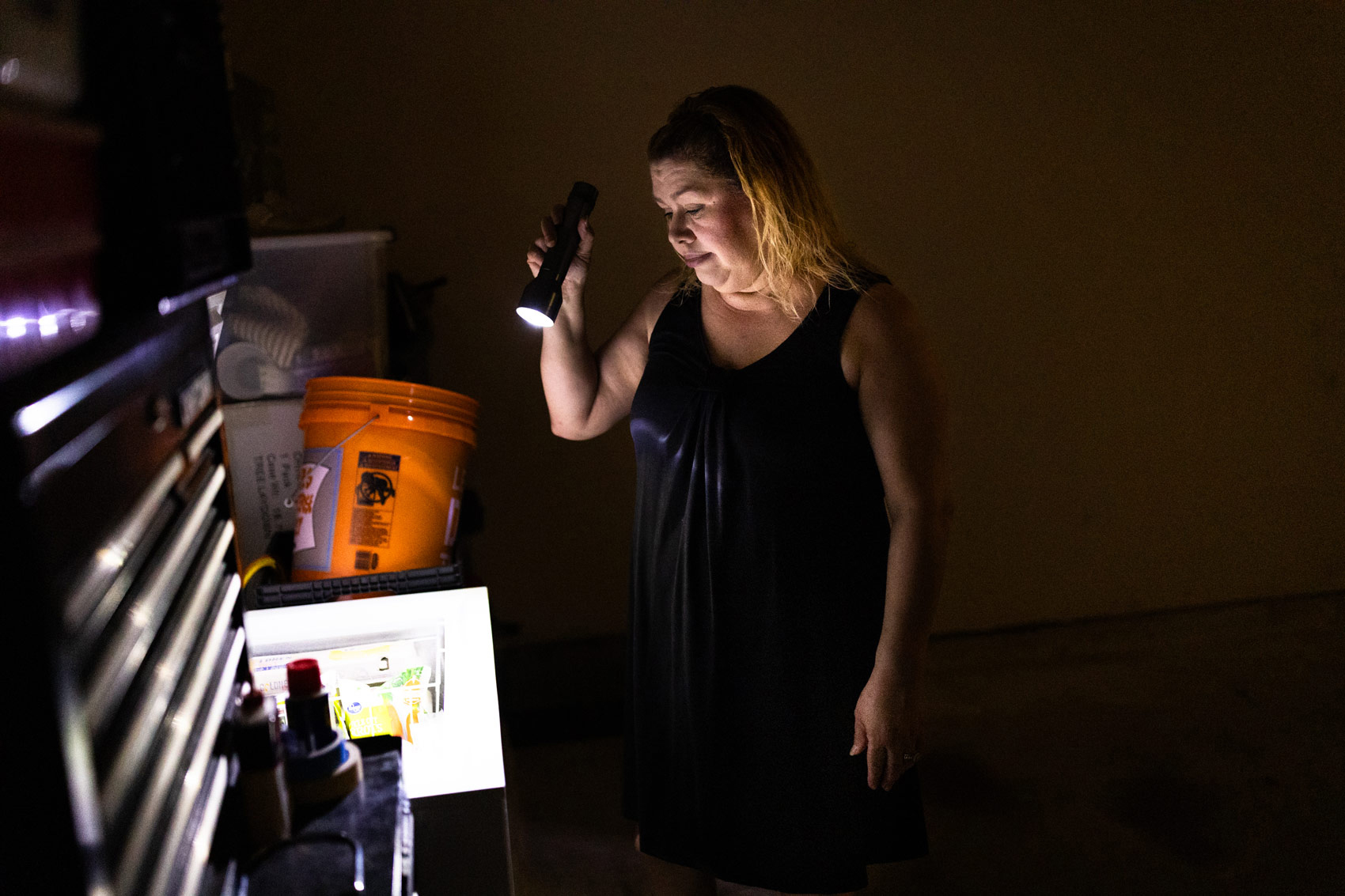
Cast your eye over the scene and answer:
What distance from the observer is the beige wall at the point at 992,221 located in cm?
236

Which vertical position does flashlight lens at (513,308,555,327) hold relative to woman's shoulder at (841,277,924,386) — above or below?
above

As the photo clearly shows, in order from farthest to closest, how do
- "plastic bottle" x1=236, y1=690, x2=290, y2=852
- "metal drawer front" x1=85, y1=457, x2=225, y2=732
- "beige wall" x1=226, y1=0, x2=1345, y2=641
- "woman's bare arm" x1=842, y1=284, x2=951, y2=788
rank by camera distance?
"beige wall" x1=226, y1=0, x2=1345, y2=641 → "woman's bare arm" x1=842, y1=284, x2=951, y2=788 → "plastic bottle" x1=236, y1=690, x2=290, y2=852 → "metal drawer front" x1=85, y1=457, x2=225, y2=732

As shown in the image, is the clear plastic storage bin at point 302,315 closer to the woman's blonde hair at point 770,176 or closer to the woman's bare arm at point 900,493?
the woman's blonde hair at point 770,176

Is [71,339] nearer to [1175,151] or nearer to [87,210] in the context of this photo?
[87,210]

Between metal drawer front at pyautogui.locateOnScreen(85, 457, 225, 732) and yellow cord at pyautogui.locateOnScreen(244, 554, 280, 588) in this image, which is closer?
metal drawer front at pyautogui.locateOnScreen(85, 457, 225, 732)

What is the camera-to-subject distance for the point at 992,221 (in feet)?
9.00

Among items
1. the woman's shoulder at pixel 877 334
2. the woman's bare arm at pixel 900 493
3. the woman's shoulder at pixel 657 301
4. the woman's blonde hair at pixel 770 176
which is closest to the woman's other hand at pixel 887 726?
the woman's bare arm at pixel 900 493

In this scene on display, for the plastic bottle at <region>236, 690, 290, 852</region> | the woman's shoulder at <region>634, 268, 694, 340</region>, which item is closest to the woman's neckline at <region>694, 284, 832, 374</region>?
the woman's shoulder at <region>634, 268, 694, 340</region>

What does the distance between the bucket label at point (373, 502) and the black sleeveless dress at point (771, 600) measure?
422 millimetres

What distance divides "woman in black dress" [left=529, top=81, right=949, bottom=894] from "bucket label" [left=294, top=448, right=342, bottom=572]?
0.50 metres

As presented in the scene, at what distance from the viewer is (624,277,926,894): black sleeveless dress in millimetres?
1314

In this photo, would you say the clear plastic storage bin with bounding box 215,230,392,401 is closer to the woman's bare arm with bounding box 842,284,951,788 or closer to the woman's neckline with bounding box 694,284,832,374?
the woman's neckline with bounding box 694,284,832,374

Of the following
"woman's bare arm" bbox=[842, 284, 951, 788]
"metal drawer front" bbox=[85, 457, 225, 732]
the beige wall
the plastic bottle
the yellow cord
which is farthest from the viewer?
the beige wall

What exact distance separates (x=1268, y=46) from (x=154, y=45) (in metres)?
3.28
